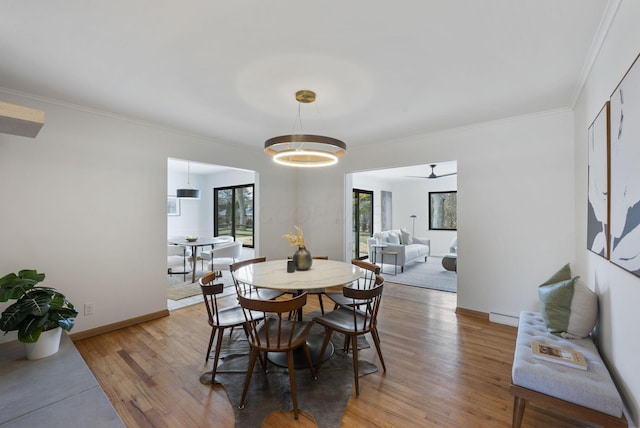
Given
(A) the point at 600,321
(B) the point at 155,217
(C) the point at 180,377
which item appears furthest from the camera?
(B) the point at 155,217

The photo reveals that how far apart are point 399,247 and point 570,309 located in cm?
430

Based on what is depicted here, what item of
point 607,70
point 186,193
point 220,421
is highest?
point 607,70

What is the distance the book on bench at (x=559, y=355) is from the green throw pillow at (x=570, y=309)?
0.87 ft

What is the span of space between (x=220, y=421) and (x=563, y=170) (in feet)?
13.1

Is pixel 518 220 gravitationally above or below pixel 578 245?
above

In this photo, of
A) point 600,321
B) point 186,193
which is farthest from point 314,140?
point 186,193

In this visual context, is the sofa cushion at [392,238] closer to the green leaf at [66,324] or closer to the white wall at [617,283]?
the white wall at [617,283]

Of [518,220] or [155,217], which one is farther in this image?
[155,217]

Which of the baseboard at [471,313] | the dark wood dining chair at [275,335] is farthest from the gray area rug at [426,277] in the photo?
the dark wood dining chair at [275,335]

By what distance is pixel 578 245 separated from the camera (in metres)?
2.83

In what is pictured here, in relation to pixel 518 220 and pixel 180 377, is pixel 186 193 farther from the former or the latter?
pixel 518 220

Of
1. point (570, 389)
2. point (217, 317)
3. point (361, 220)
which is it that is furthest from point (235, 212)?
point (570, 389)

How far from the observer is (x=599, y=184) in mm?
1907

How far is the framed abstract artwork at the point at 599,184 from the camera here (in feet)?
5.69
